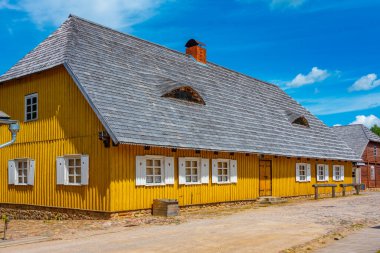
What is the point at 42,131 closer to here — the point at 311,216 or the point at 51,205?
the point at 51,205

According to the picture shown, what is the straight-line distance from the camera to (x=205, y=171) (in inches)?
760

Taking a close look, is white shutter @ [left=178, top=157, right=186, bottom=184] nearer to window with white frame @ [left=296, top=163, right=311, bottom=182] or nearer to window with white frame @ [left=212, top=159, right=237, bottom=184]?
window with white frame @ [left=212, top=159, right=237, bottom=184]

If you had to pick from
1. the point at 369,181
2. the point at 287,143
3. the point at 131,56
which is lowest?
the point at 369,181

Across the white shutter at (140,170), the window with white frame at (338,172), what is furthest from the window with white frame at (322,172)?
the white shutter at (140,170)

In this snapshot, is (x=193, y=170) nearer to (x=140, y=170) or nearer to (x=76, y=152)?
(x=140, y=170)

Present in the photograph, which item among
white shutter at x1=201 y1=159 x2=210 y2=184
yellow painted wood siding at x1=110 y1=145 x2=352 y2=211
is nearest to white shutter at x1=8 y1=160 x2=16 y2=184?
yellow painted wood siding at x1=110 y1=145 x2=352 y2=211

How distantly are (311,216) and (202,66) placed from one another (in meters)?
13.0

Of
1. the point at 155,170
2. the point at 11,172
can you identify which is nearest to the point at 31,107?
the point at 11,172

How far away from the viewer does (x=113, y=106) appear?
16547mm

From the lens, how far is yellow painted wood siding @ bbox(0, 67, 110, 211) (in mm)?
16188

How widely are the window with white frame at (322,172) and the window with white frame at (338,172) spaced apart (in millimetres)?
1269

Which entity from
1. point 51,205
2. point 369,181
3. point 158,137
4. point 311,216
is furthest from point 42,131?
point 369,181

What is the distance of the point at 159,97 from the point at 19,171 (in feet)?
22.2

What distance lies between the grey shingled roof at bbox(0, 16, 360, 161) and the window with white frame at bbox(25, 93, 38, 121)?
46.2 inches
